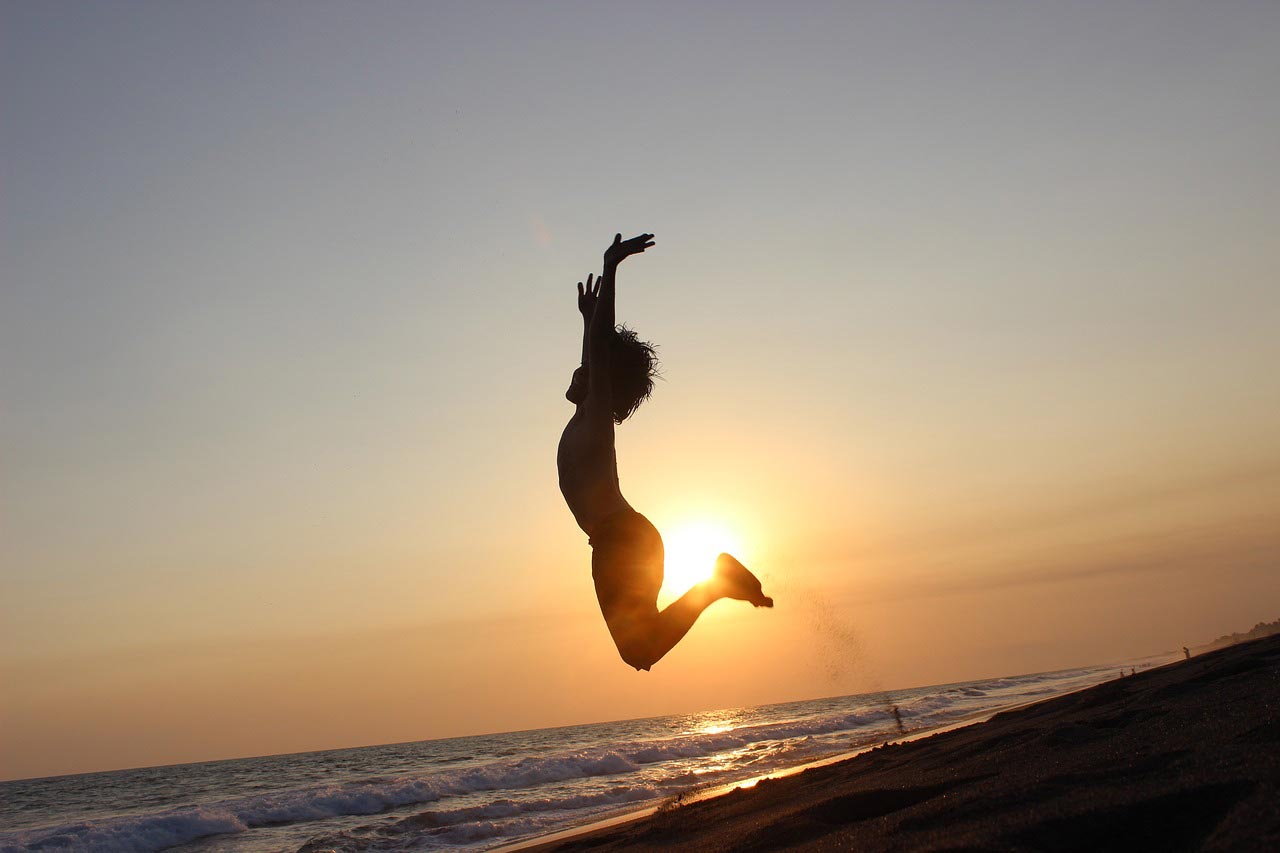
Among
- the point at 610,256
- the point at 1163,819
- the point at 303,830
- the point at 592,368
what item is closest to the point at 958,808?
the point at 1163,819

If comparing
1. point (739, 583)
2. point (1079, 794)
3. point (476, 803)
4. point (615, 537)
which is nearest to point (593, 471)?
point (615, 537)

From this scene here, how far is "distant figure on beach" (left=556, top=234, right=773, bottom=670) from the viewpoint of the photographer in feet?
15.8

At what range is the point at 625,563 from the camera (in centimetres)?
490

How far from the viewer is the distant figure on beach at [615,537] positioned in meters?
4.80

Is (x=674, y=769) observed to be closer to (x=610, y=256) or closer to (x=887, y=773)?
(x=887, y=773)

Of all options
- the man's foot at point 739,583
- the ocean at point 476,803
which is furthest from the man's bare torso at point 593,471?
the ocean at point 476,803

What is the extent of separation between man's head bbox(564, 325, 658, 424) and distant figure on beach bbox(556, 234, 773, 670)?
0.94ft

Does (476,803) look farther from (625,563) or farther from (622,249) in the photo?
(622,249)

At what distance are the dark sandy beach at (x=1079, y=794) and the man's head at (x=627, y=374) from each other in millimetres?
2673

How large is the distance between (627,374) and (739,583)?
1.48m

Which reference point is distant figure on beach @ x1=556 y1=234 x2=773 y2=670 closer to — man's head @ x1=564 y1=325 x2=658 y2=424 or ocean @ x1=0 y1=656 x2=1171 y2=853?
man's head @ x1=564 y1=325 x2=658 y2=424

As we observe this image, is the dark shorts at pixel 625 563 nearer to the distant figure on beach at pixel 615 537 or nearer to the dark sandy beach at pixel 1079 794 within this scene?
the distant figure on beach at pixel 615 537

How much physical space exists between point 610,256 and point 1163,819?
3500mm

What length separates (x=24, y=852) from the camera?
2030 centimetres
